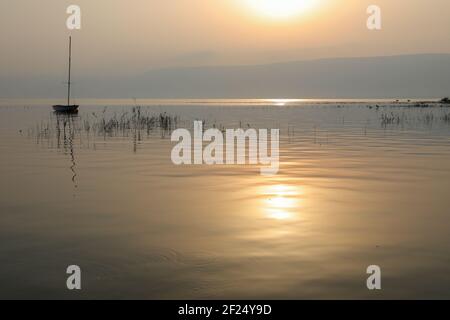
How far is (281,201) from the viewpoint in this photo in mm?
16406

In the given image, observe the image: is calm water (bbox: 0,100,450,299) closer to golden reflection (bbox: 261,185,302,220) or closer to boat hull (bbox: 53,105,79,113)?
golden reflection (bbox: 261,185,302,220)

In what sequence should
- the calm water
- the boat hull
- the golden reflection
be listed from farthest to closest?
the boat hull
the golden reflection
the calm water

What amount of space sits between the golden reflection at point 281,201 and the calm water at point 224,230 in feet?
0.10

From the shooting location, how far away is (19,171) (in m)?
23.1

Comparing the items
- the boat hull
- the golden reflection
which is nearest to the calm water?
the golden reflection

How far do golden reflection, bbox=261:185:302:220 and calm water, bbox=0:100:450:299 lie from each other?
32 mm

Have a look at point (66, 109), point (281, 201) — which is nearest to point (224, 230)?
point (281, 201)

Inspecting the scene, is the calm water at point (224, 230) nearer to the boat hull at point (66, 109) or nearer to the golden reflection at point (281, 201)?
the golden reflection at point (281, 201)

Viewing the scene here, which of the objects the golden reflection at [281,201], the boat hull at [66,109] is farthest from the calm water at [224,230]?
the boat hull at [66,109]

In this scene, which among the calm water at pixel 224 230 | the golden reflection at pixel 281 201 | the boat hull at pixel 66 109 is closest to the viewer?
the calm water at pixel 224 230

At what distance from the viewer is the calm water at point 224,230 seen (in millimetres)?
9531

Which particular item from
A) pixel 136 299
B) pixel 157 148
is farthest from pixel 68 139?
pixel 136 299

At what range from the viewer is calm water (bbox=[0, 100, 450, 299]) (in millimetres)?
9531
